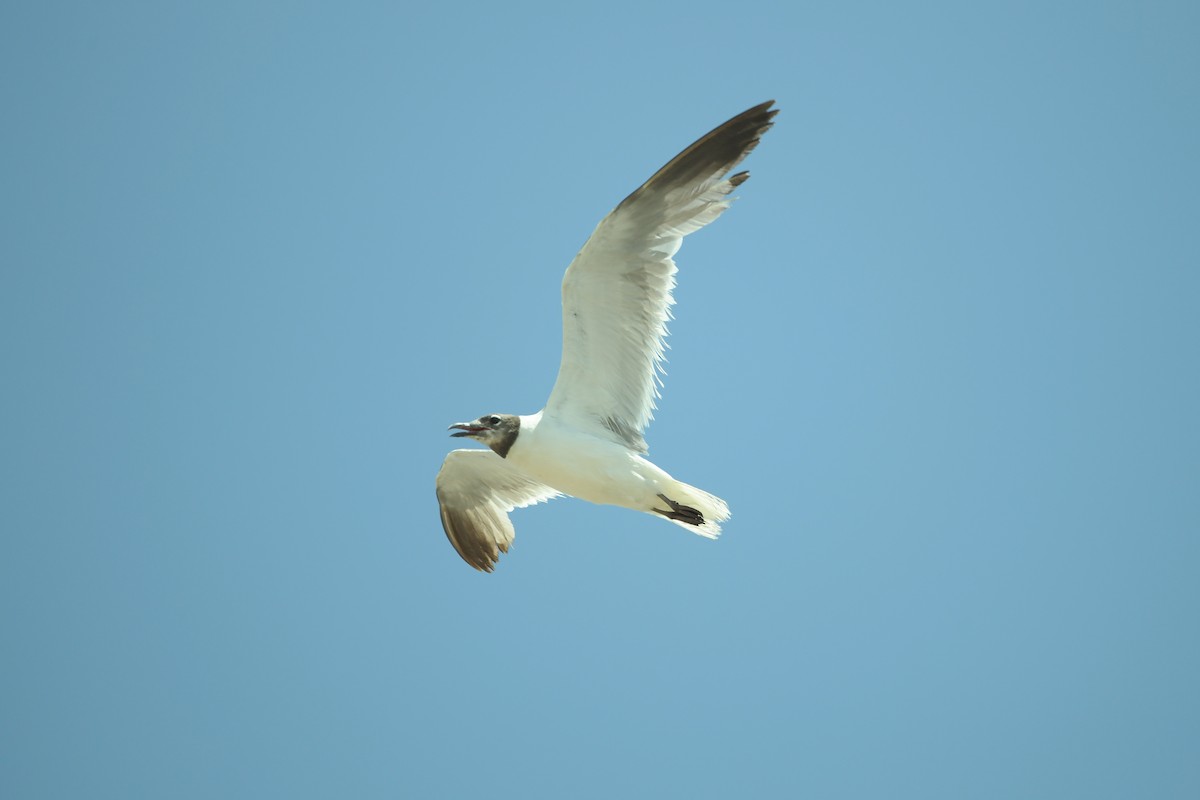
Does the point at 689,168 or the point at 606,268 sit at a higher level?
the point at 689,168

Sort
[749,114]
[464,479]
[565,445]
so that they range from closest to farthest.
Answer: [749,114]
[565,445]
[464,479]

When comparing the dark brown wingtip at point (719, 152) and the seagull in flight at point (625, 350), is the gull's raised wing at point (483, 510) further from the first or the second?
the dark brown wingtip at point (719, 152)

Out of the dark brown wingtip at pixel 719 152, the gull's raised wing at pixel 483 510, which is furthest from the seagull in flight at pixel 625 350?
the gull's raised wing at pixel 483 510

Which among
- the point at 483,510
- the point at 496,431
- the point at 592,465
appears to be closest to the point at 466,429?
the point at 496,431

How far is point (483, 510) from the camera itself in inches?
447

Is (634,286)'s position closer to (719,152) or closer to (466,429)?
(719,152)

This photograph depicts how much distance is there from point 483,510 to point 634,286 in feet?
10.2

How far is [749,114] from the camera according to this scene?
876 centimetres

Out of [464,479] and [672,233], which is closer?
[672,233]

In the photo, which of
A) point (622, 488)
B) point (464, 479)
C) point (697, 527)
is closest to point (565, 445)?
point (622, 488)

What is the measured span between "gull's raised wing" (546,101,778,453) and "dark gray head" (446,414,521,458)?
0.33 meters

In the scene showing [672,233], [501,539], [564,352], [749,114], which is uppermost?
[749,114]

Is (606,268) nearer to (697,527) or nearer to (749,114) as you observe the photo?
(749,114)

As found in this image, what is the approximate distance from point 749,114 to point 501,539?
4579 mm
